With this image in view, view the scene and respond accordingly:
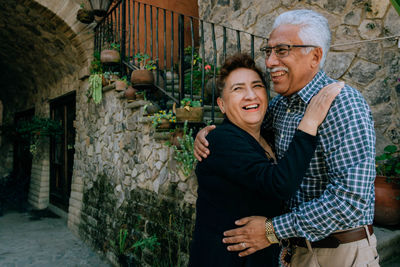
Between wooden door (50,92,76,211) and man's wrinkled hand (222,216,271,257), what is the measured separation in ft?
19.4

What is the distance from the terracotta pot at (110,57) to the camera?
448 cm

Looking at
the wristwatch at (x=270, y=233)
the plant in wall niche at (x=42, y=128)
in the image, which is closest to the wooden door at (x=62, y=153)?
the plant in wall niche at (x=42, y=128)

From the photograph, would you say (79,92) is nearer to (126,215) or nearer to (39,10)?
(39,10)

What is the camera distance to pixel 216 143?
4.18 ft

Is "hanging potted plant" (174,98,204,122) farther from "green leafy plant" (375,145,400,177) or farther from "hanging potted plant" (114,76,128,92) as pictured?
"green leafy plant" (375,145,400,177)

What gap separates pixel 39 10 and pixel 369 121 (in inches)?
228

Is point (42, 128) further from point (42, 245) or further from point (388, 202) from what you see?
point (388, 202)

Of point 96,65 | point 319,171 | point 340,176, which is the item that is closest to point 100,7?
point 96,65

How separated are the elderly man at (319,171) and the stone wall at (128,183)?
158 cm

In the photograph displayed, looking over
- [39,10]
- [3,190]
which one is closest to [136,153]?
[39,10]

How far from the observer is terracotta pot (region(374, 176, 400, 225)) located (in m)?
2.53

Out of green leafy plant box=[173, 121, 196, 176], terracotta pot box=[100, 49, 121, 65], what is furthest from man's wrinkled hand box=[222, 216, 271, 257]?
terracotta pot box=[100, 49, 121, 65]

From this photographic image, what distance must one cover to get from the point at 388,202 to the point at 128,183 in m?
2.97

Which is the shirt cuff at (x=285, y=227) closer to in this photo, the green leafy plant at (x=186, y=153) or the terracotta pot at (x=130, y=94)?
the green leafy plant at (x=186, y=153)
